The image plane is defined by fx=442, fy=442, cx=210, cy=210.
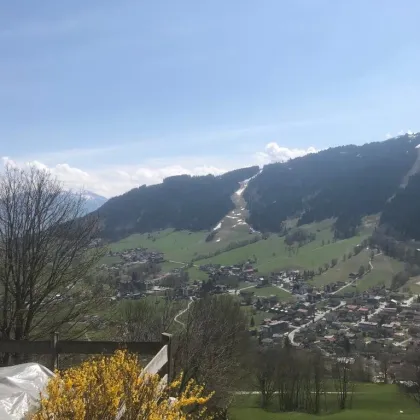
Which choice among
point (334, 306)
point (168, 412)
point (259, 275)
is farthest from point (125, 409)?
point (259, 275)

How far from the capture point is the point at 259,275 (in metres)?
159

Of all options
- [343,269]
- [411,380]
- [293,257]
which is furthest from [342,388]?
[293,257]

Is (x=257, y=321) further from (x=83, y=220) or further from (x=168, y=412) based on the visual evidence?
(x=168, y=412)

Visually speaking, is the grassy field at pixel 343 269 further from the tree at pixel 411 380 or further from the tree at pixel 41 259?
the tree at pixel 41 259

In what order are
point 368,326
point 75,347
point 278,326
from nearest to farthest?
point 75,347
point 278,326
point 368,326

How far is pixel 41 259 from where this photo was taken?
1341 cm

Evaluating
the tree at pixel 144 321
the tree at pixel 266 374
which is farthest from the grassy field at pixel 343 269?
the tree at pixel 144 321

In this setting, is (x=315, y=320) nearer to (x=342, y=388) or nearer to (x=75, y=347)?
(x=342, y=388)

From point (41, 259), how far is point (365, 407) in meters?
40.7

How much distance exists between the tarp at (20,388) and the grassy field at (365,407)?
2938 centimetres

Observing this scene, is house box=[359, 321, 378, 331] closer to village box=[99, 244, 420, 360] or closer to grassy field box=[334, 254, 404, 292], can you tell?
village box=[99, 244, 420, 360]

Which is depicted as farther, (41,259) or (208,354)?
(208,354)

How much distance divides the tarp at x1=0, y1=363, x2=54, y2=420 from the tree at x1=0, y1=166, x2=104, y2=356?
24.4 feet

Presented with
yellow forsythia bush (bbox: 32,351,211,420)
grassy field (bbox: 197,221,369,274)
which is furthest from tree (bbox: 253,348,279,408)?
grassy field (bbox: 197,221,369,274)
